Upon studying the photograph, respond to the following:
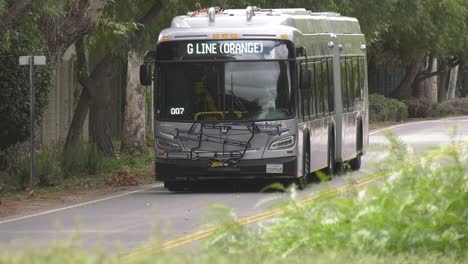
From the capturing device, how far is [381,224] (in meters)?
12.0

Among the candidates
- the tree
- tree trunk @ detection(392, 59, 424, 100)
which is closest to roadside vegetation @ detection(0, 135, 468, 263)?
the tree

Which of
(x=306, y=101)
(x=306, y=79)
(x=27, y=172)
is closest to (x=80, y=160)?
(x=27, y=172)

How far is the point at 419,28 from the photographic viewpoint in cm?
6128

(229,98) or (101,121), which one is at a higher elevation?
(229,98)

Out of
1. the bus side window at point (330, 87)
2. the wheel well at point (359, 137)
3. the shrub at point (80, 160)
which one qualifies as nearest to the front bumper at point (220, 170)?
the bus side window at point (330, 87)

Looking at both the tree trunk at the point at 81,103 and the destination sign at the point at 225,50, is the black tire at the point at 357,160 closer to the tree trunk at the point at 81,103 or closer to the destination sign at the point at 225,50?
the tree trunk at the point at 81,103

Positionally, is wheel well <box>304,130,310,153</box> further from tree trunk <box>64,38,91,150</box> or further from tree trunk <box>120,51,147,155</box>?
tree trunk <box>120,51,147,155</box>

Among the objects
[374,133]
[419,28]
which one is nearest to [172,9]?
[374,133]

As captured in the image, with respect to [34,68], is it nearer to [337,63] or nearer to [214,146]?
[214,146]

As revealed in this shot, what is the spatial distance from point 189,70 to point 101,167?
715 cm

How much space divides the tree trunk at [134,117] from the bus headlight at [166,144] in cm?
1304

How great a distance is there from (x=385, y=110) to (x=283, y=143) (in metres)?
37.4

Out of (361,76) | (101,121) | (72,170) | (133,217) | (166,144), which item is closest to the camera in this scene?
(133,217)

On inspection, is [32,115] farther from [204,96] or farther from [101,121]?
[101,121]
